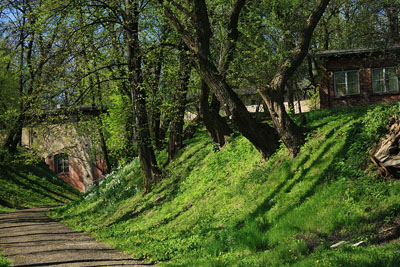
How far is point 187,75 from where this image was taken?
18.1 meters

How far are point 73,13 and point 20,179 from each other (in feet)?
70.2

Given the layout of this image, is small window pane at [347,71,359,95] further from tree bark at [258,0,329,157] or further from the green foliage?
tree bark at [258,0,329,157]

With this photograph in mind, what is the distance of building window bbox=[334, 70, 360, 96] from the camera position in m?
29.4

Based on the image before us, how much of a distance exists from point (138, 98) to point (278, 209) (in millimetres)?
9836

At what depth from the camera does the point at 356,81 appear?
29391 mm

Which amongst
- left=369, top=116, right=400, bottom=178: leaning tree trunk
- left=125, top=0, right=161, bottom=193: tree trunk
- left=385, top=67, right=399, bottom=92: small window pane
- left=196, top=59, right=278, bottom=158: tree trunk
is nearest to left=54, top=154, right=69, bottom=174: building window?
left=125, top=0, right=161, bottom=193: tree trunk

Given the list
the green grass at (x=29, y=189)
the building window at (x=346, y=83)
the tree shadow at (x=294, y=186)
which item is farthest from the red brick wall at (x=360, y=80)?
the green grass at (x=29, y=189)

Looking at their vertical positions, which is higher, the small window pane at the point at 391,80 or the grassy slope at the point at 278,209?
the small window pane at the point at 391,80

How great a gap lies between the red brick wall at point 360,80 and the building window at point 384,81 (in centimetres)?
26

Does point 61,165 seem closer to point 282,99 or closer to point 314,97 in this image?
point 314,97

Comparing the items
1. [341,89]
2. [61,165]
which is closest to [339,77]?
[341,89]

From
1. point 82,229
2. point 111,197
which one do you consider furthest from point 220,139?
point 111,197

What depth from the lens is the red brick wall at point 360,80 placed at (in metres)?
29.0

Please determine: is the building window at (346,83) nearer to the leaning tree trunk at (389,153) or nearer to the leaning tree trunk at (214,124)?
the leaning tree trunk at (214,124)
